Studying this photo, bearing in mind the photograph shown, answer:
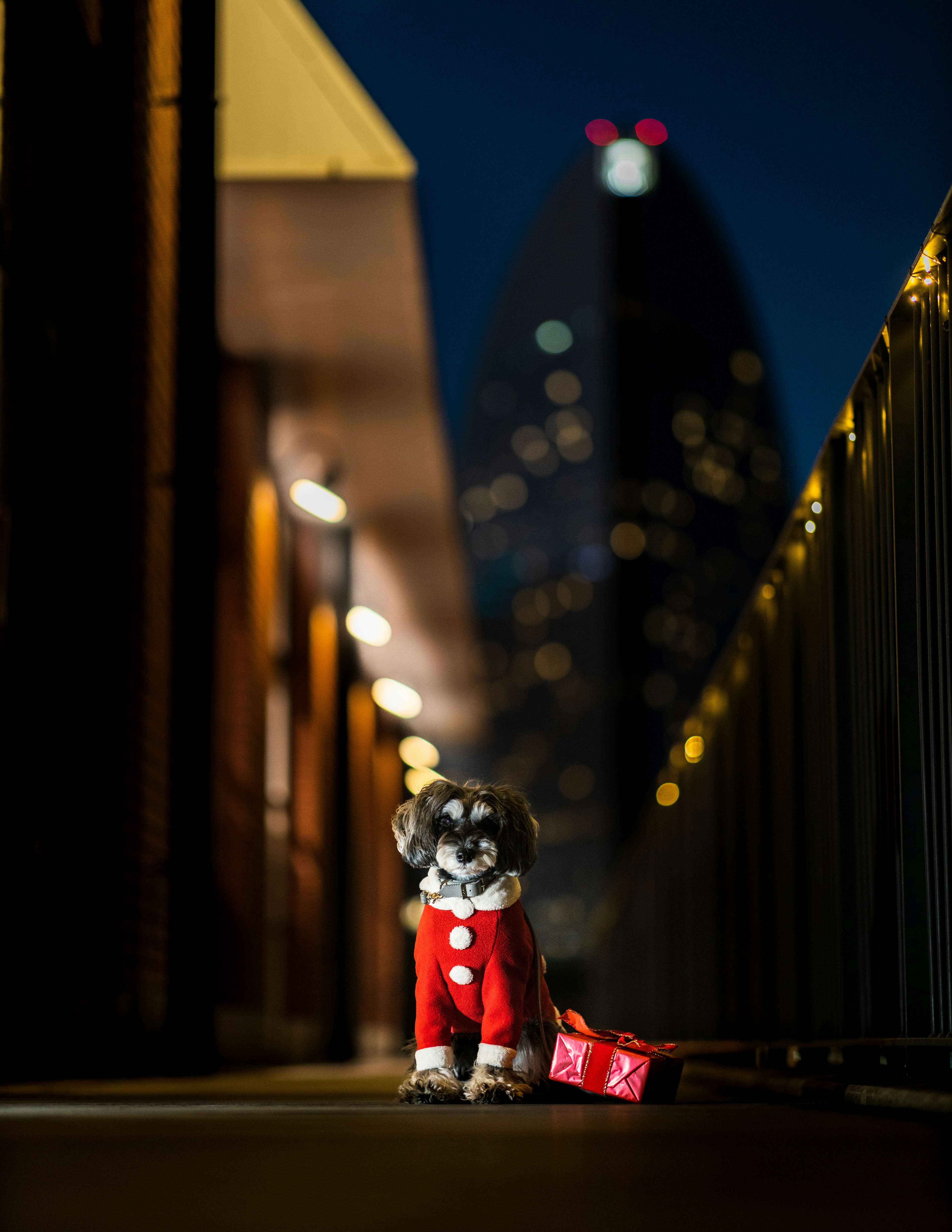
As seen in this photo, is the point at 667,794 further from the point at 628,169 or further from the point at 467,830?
the point at 628,169

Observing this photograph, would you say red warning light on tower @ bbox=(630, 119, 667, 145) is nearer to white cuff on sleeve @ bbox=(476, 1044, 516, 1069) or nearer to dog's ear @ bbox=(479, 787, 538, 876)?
dog's ear @ bbox=(479, 787, 538, 876)

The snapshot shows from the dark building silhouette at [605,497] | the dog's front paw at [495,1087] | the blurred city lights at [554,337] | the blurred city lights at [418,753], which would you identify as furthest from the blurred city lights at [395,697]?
the blurred city lights at [554,337]

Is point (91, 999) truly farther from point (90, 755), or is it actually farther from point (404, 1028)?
point (404, 1028)

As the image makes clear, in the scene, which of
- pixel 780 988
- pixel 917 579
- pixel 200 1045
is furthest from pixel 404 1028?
pixel 917 579

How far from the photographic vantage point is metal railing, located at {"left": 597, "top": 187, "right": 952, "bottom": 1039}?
10.0 ft

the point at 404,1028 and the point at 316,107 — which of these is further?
the point at 404,1028

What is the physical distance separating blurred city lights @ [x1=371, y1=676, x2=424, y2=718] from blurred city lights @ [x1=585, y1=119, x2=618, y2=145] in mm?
89236

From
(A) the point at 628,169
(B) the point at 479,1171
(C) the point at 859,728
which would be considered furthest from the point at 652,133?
(B) the point at 479,1171

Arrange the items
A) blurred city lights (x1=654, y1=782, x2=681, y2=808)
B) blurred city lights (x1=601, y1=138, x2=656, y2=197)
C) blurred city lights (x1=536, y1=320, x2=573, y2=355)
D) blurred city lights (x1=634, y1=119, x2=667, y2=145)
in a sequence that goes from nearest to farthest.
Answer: blurred city lights (x1=654, y1=782, x2=681, y2=808)
blurred city lights (x1=536, y1=320, x2=573, y2=355)
blurred city lights (x1=601, y1=138, x2=656, y2=197)
blurred city lights (x1=634, y1=119, x2=667, y2=145)

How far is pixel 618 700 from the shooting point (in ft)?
269

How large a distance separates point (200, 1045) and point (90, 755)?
1.36m

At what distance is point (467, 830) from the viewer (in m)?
3.16

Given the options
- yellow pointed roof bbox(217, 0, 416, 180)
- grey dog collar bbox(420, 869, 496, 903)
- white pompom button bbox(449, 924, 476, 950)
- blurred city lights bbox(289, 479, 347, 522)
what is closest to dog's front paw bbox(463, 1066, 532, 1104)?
white pompom button bbox(449, 924, 476, 950)

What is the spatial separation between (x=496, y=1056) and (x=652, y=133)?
105535mm
